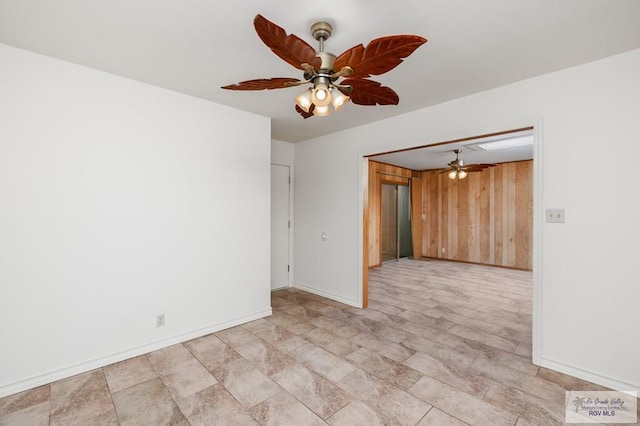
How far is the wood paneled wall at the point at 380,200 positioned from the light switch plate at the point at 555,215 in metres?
4.18

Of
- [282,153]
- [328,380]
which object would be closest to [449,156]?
[282,153]

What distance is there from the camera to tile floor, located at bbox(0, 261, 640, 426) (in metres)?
1.83

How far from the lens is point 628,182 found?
2.07 meters

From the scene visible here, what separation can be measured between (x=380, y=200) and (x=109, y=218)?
18.1 feet

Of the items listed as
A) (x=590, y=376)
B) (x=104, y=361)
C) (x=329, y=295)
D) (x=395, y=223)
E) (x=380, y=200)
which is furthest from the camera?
(x=395, y=223)

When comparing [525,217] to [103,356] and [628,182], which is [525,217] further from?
[103,356]

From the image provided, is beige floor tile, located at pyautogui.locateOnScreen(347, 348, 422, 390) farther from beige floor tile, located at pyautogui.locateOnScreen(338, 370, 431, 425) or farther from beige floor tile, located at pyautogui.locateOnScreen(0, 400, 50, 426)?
beige floor tile, located at pyautogui.locateOnScreen(0, 400, 50, 426)

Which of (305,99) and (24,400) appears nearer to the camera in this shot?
(305,99)

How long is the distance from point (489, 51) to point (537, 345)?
2.43m

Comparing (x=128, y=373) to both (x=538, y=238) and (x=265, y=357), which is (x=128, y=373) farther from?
(x=538, y=238)

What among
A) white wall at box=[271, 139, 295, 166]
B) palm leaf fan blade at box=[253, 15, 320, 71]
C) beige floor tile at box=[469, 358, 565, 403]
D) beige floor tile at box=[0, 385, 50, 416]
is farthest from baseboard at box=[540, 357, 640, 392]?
white wall at box=[271, 139, 295, 166]

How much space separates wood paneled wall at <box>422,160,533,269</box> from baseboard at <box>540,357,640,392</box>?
4697mm

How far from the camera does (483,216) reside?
22.8 ft

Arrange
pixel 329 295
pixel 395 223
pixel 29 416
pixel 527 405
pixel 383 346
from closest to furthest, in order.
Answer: pixel 29 416 → pixel 527 405 → pixel 383 346 → pixel 329 295 → pixel 395 223
